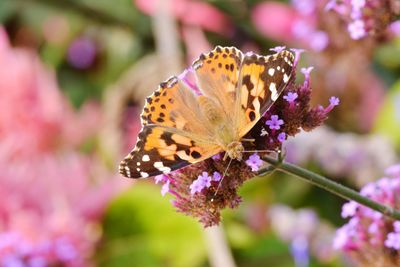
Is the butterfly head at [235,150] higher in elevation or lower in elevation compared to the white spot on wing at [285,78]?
lower

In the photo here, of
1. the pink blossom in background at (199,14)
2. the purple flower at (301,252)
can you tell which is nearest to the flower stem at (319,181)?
the purple flower at (301,252)

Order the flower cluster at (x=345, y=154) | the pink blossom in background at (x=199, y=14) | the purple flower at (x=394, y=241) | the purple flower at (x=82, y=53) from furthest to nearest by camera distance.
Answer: the purple flower at (x=82, y=53), the pink blossom in background at (x=199, y=14), the flower cluster at (x=345, y=154), the purple flower at (x=394, y=241)

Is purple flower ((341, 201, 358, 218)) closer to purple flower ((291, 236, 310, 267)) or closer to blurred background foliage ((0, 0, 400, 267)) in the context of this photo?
blurred background foliage ((0, 0, 400, 267))

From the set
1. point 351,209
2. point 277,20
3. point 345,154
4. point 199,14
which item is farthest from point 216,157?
point 199,14

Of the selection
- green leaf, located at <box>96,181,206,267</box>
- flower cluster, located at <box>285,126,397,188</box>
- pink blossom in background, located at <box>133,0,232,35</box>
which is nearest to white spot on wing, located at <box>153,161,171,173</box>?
green leaf, located at <box>96,181,206,267</box>

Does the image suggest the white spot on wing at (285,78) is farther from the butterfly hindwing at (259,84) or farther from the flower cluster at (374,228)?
the flower cluster at (374,228)

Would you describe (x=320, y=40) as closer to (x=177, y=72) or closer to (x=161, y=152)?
(x=161, y=152)

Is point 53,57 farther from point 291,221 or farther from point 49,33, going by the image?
point 291,221
